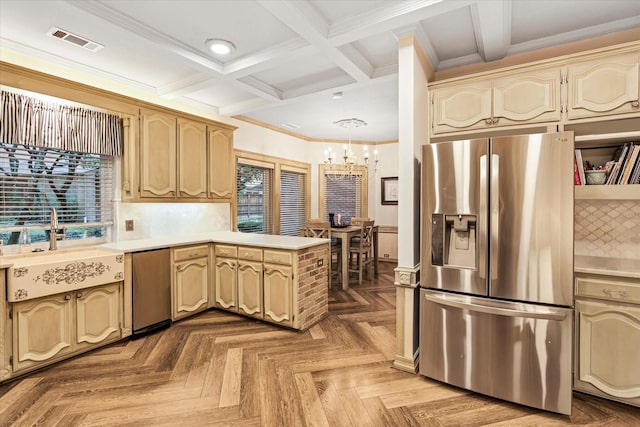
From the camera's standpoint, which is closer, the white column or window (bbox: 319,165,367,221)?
the white column

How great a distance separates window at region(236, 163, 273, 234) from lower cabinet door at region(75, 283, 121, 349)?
2.23m

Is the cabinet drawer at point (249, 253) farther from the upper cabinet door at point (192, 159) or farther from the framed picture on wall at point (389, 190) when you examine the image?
the framed picture on wall at point (389, 190)

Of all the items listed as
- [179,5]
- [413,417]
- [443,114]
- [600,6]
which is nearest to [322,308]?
[413,417]

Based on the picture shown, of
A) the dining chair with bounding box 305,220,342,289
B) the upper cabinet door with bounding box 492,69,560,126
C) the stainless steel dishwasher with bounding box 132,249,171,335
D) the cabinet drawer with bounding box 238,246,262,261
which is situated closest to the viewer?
the upper cabinet door with bounding box 492,69,560,126

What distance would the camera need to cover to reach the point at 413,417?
192 centimetres

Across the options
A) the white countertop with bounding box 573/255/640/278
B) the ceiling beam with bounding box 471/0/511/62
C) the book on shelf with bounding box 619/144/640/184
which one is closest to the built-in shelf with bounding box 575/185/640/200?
the book on shelf with bounding box 619/144/640/184

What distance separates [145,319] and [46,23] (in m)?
2.56

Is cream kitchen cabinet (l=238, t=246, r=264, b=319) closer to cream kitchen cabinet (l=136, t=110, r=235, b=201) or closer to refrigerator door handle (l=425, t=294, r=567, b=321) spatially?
cream kitchen cabinet (l=136, t=110, r=235, b=201)

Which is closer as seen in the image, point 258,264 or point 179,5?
point 179,5

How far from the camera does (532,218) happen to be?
6.44 ft

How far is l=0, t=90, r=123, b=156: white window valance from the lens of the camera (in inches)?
99.7

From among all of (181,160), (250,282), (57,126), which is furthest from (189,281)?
(57,126)

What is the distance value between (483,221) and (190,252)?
2864 mm

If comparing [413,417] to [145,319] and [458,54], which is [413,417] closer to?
[145,319]
